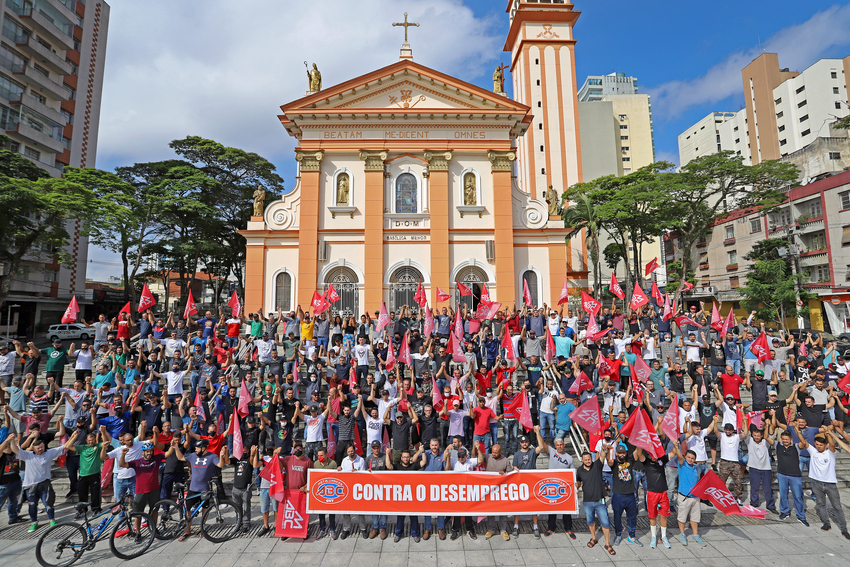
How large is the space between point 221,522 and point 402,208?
746 inches

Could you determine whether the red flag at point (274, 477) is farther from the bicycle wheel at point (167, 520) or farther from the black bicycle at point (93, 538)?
the black bicycle at point (93, 538)

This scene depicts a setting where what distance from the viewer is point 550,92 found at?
127 ft

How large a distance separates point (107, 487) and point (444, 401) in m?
7.67

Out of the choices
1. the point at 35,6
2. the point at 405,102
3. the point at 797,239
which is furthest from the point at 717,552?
the point at 35,6

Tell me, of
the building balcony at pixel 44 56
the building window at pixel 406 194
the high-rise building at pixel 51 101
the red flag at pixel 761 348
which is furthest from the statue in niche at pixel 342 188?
the building balcony at pixel 44 56

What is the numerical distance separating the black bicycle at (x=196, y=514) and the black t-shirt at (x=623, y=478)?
6.84m

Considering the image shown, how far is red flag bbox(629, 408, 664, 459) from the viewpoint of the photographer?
26.9 feet

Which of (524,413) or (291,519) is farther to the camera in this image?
(524,413)

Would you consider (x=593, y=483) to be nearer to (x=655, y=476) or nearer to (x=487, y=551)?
(x=655, y=476)

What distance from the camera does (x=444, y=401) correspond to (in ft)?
34.2

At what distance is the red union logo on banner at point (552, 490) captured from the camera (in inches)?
325

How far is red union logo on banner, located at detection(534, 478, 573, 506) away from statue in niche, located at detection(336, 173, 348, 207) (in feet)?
65.2

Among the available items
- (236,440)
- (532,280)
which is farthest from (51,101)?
(236,440)

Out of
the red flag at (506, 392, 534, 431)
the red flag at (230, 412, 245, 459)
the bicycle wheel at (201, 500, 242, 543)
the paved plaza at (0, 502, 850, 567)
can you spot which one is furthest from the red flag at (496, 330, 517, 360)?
the bicycle wheel at (201, 500, 242, 543)
